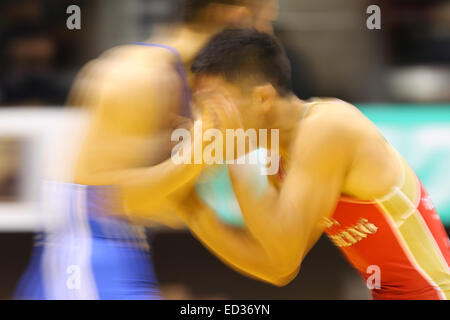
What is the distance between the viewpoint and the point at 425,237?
5.42ft

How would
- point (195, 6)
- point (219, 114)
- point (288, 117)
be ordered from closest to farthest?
point (219, 114) → point (288, 117) → point (195, 6)

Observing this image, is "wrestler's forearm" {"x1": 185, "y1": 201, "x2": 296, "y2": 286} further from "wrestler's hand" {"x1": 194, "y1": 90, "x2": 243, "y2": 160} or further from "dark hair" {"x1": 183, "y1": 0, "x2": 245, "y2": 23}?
Answer: "dark hair" {"x1": 183, "y1": 0, "x2": 245, "y2": 23}

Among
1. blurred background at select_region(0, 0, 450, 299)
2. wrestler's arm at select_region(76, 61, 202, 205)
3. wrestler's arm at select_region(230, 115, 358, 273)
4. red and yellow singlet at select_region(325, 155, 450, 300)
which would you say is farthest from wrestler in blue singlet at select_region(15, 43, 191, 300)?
blurred background at select_region(0, 0, 450, 299)

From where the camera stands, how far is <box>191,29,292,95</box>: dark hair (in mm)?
1623

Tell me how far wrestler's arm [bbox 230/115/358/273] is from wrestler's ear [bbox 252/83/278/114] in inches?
4.0

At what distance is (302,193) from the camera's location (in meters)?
1.56

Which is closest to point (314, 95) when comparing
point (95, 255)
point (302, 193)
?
point (302, 193)

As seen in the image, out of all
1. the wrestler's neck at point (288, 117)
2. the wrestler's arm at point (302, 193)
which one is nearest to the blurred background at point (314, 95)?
the wrestler's neck at point (288, 117)

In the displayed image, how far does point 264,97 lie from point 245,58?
109 mm

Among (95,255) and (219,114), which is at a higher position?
(219,114)

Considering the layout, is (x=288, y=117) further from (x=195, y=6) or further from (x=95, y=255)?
(x=95, y=255)

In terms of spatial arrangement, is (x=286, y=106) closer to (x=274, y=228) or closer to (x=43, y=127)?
(x=274, y=228)

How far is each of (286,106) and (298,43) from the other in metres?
1.17
